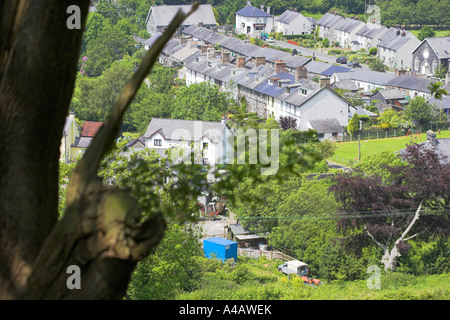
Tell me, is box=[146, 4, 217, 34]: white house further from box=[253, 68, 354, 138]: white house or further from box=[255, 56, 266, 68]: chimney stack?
box=[253, 68, 354, 138]: white house

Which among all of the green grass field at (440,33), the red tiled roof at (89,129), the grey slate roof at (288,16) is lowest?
the red tiled roof at (89,129)

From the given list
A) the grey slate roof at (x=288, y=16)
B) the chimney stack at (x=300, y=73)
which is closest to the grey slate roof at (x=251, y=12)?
the grey slate roof at (x=288, y=16)

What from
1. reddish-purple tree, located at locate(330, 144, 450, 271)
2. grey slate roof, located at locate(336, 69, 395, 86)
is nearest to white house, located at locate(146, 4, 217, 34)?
grey slate roof, located at locate(336, 69, 395, 86)

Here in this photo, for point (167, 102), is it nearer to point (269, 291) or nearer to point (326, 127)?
point (326, 127)

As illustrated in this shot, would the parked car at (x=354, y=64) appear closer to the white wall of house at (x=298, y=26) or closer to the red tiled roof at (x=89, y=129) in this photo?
the white wall of house at (x=298, y=26)
